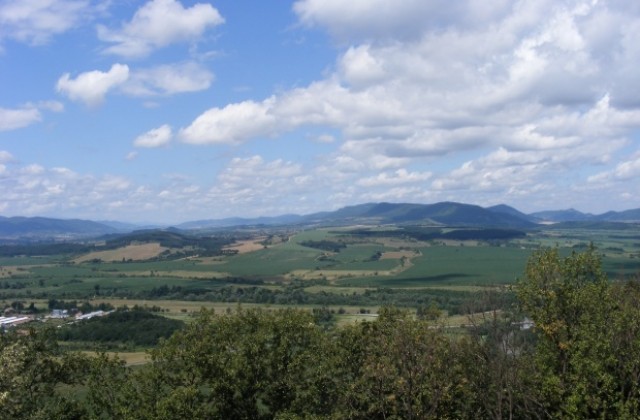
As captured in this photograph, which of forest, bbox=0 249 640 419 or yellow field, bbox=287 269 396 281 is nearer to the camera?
forest, bbox=0 249 640 419

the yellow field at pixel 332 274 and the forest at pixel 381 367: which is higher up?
the forest at pixel 381 367

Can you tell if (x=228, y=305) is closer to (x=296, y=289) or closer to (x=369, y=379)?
(x=296, y=289)

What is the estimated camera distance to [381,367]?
1125 inches

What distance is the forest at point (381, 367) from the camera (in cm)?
2764

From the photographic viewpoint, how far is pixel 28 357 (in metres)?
29.0

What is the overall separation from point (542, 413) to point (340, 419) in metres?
10.4

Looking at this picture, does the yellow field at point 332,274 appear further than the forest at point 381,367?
Yes

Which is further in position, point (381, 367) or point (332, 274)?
point (332, 274)

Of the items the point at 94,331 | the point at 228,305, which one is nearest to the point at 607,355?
the point at 94,331

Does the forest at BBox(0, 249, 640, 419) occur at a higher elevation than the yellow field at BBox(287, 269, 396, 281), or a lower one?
higher

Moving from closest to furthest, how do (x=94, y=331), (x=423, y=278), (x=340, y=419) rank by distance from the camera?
(x=340, y=419), (x=94, y=331), (x=423, y=278)

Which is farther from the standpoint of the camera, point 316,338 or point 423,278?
point 423,278

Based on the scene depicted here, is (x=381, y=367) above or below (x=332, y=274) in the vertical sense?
above

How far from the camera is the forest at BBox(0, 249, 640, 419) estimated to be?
27.6m
